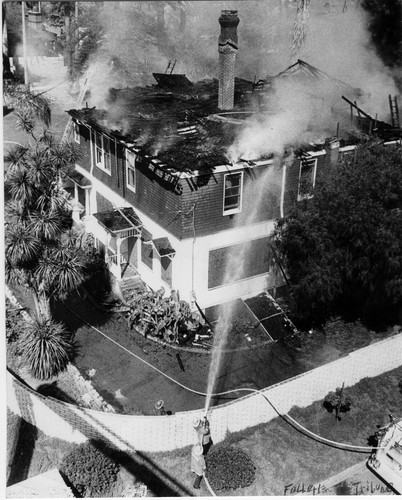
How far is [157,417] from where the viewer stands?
14.4 m

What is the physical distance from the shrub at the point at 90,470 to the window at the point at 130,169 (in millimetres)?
10209

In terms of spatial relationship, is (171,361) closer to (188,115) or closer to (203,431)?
(203,431)

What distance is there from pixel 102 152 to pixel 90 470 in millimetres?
13048

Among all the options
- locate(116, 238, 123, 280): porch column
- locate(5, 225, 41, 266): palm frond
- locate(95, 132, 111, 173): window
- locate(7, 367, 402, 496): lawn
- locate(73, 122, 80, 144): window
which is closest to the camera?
locate(7, 367, 402, 496): lawn

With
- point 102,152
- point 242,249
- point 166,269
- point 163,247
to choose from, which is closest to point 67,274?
point 163,247

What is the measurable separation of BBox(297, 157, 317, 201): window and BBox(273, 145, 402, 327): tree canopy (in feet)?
7.20

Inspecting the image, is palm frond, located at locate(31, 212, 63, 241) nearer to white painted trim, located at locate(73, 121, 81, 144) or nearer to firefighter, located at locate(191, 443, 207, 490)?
firefighter, located at locate(191, 443, 207, 490)

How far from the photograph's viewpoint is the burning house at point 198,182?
18828 millimetres

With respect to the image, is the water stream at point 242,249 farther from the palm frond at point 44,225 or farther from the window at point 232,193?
the palm frond at point 44,225

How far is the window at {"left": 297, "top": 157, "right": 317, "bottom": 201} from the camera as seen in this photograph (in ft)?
67.8

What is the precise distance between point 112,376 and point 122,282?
15.8 feet

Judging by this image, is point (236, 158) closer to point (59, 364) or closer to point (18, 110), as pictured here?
point (59, 364)

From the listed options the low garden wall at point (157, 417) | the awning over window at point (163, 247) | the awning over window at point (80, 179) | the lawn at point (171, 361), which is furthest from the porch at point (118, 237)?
the low garden wall at point (157, 417)

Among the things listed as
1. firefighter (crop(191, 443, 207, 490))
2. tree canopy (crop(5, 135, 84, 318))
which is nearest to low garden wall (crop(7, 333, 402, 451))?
firefighter (crop(191, 443, 207, 490))
